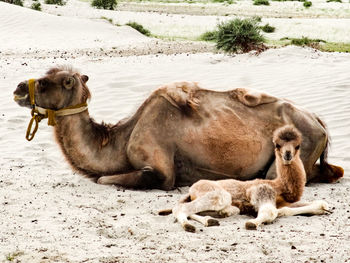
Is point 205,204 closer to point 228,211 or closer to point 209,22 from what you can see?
point 228,211

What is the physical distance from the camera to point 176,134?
6863 mm

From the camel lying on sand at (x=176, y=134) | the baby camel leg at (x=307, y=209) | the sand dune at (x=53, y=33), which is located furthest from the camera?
the sand dune at (x=53, y=33)

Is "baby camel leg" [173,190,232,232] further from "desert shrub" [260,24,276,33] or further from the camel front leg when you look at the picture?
"desert shrub" [260,24,276,33]

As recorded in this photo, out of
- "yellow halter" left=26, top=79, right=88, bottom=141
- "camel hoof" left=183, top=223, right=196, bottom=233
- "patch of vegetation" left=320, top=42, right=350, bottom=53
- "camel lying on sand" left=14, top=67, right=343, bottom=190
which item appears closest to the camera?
"camel hoof" left=183, top=223, right=196, bottom=233

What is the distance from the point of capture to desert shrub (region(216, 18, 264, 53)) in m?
16.9

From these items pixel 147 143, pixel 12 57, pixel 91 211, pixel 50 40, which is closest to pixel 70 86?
pixel 147 143

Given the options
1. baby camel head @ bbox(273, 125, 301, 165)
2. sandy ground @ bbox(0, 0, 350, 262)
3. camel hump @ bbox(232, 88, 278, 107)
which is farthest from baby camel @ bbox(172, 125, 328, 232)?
camel hump @ bbox(232, 88, 278, 107)

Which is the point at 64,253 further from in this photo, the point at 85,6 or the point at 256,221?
the point at 85,6

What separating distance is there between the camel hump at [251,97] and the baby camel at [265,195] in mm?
1189

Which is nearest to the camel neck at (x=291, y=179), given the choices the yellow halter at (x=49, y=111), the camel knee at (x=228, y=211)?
the camel knee at (x=228, y=211)

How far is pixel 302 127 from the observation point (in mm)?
6934

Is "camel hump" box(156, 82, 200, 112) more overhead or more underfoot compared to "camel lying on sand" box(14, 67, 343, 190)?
more overhead

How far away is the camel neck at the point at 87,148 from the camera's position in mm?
7035

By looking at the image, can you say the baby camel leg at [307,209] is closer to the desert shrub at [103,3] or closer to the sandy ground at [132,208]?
the sandy ground at [132,208]
